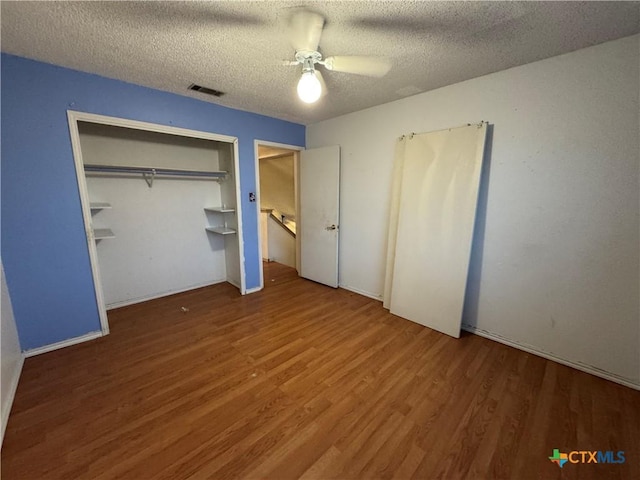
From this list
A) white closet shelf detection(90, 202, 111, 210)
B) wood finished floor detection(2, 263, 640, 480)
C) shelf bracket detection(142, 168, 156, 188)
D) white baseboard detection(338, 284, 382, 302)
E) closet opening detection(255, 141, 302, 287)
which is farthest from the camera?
closet opening detection(255, 141, 302, 287)

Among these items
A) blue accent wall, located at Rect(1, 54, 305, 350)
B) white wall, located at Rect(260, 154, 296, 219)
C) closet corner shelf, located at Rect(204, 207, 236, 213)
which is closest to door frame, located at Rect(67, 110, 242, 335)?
blue accent wall, located at Rect(1, 54, 305, 350)

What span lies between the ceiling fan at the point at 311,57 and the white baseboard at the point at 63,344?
2.77m

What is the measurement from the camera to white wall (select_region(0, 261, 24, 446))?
5.15ft

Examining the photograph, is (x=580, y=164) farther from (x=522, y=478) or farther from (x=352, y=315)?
(x=352, y=315)

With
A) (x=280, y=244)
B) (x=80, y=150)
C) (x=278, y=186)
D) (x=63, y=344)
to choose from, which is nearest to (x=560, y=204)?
(x=80, y=150)

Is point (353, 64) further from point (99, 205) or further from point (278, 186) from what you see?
point (278, 186)

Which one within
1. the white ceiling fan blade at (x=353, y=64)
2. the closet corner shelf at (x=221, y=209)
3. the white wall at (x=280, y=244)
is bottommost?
the white wall at (x=280, y=244)

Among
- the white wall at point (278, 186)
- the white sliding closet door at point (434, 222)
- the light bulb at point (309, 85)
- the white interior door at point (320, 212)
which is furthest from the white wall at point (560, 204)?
the white wall at point (278, 186)

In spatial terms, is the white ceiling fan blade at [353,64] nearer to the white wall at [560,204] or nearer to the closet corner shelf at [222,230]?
the white wall at [560,204]

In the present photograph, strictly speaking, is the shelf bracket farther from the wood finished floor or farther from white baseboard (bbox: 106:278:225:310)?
Answer: the wood finished floor

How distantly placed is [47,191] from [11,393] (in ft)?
4.73

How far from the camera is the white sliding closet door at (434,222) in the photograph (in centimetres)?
228

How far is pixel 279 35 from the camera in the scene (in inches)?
63.4

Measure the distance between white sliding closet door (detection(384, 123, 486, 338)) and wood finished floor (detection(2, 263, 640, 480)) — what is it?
316 mm
